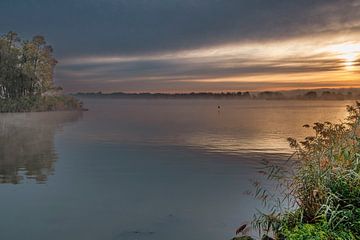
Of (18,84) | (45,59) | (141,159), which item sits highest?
(45,59)

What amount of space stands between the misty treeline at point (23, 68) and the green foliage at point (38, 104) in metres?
0.96

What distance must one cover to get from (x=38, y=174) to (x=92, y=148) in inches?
301

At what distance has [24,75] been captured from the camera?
188 ft

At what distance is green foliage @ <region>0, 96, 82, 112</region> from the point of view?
59.6m

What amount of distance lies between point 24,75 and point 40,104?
8.17 m

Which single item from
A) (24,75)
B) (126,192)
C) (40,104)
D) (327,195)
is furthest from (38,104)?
(327,195)

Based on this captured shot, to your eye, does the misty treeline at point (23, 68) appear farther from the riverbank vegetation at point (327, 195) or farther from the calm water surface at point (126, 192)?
the riverbank vegetation at point (327, 195)

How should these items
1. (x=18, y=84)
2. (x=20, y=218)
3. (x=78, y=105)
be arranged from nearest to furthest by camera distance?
(x=20, y=218)
(x=18, y=84)
(x=78, y=105)

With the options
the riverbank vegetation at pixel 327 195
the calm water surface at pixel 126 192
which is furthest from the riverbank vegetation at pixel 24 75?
the riverbank vegetation at pixel 327 195

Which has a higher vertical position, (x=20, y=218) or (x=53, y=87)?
(x=53, y=87)

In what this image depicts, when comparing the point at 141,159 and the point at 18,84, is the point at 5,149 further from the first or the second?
the point at 18,84

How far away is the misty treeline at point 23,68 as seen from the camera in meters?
56.0

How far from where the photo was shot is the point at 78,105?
3100 inches

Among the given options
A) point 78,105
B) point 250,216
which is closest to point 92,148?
point 250,216
